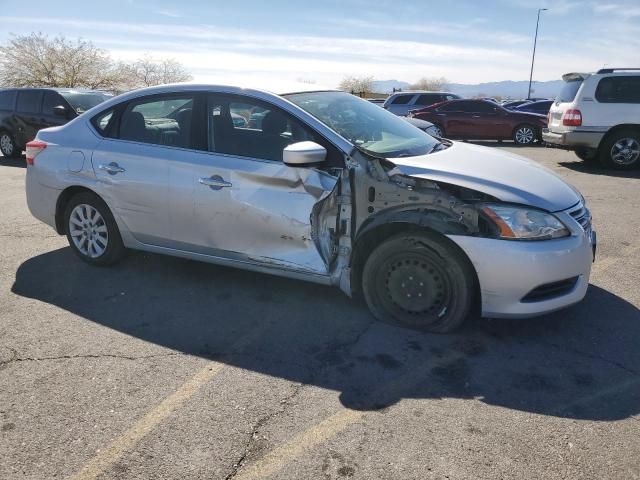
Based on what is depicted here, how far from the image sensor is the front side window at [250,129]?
12.8ft

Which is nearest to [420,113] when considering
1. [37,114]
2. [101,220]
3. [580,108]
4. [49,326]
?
[580,108]

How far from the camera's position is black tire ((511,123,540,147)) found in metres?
16.2

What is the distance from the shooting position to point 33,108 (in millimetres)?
12172

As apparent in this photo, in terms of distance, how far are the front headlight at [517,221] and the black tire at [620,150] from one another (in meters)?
8.19

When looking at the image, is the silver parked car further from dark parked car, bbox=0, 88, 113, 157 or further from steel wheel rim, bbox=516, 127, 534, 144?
steel wheel rim, bbox=516, 127, 534, 144

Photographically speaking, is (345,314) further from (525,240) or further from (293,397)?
(525,240)

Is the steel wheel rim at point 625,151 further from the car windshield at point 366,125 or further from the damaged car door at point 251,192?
the damaged car door at point 251,192

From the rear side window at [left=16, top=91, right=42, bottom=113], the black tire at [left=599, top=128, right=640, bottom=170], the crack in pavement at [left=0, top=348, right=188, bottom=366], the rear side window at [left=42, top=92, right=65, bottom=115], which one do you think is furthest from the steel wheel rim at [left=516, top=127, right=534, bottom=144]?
the crack in pavement at [left=0, top=348, right=188, bottom=366]

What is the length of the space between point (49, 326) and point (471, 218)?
9.70 ft

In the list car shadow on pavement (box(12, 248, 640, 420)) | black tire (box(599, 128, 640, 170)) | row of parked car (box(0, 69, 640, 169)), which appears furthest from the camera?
black tire (box(599, 128, 640, 170))

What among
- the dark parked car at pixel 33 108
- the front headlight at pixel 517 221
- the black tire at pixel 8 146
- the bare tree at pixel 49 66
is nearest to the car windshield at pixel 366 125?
the front headlight at pixel 517 221

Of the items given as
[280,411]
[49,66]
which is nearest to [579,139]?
[280,411]

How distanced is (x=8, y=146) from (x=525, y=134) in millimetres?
14038

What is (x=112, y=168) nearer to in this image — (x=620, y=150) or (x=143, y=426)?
(x=143, y=426)
